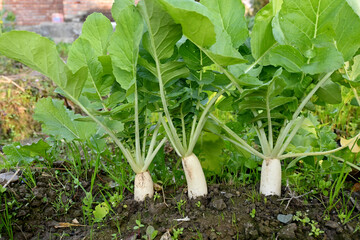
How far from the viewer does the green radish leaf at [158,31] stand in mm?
923

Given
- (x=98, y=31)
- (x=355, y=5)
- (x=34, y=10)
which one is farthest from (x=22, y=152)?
(x=34, y=10)

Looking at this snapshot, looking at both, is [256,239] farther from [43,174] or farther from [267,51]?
[43,174]

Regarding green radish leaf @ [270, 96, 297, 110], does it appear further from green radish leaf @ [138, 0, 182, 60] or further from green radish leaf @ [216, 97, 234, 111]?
green radish leaf @ [138, 0, 182, 60]

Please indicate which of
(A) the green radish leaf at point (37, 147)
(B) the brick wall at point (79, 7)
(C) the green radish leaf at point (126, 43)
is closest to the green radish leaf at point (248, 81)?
(C) the green radish leaf at point (126, 43)

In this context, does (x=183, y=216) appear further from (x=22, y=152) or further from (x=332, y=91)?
(x=22, y=152)

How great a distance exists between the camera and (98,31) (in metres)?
1.18

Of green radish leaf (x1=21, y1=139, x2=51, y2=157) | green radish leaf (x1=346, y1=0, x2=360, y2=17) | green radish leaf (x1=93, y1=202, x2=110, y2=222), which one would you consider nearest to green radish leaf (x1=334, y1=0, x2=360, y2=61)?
green radish leaf (x1=346, y1=0, x2=360, y2=17)

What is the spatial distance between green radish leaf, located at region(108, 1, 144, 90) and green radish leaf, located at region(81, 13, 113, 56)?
0.12 m

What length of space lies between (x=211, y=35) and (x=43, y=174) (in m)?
0.99

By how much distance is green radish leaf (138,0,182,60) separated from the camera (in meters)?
0.92

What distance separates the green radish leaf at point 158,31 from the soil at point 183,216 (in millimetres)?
513

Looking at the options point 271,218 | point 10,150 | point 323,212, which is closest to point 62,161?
point 10,150

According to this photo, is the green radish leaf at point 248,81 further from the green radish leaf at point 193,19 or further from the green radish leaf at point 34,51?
the green radish leaf at point 34,51

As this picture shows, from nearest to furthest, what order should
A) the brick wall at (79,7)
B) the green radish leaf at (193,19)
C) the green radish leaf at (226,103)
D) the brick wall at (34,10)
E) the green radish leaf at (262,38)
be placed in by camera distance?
the green radish leaf at (193,19) → the green radish leaf at (262,38) → the green radish leaf at (226,103) → the brick wall at (79,7) → the brick wall at (34,10)
